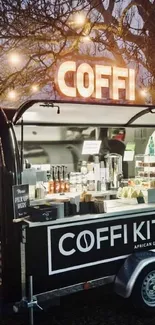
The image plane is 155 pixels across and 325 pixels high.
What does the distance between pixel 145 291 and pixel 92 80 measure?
213 inches

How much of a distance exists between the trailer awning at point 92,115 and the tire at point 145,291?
2231mm

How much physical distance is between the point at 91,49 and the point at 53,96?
93.0 inches

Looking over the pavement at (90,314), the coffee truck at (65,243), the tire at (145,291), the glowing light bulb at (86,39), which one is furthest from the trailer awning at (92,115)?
the glowing light bulb at (86,39)

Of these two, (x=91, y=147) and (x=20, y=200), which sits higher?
(x=91, y=147)

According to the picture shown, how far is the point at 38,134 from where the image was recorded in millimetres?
7141

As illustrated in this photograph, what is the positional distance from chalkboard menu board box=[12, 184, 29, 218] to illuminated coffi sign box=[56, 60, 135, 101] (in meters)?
4.44

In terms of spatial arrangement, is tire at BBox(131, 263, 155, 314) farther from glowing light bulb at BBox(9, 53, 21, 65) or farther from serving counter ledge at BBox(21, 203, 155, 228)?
glowing light bulb at BBox(9, 53, 21, 65)

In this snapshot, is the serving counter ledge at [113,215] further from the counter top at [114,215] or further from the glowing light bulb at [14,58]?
the glowing light bulb at [14,58]

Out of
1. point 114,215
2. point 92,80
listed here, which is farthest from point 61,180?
point 92,80

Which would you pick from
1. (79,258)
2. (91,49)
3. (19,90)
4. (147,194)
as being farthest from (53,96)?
(79,258)

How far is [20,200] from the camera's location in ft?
10.7

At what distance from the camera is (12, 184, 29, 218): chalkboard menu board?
127 inches

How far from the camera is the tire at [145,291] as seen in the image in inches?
149

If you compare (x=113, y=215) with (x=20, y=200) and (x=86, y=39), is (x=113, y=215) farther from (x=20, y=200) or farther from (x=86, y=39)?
(x=86, y=39)
